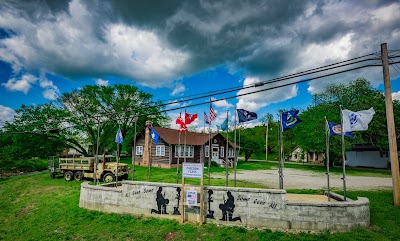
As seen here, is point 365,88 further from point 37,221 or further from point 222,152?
point 37,221

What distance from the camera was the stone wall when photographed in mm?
9109

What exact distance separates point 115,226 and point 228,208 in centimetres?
535

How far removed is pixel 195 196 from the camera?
418 inches

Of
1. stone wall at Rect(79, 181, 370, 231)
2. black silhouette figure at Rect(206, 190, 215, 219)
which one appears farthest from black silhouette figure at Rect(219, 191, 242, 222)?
black silhouette figure at Rect(206, 190, 215, 219)

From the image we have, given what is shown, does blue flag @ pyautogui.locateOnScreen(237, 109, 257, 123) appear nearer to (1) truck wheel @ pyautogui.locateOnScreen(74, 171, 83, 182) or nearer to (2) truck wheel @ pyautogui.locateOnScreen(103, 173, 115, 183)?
(2) truck wheel @ pyautogui.locateOnScreen(103, 173, 115, 183)

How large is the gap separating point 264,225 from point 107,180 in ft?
46.2

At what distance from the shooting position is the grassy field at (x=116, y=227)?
8.80 meters

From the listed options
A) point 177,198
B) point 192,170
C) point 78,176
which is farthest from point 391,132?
point 78,176

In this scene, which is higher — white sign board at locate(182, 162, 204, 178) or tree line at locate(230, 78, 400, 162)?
tree line at locate(230, 78, 400, 162)

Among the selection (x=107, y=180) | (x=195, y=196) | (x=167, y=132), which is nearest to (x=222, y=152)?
(x=167, y=132)

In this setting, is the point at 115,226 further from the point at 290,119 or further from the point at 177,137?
the point at 177,137

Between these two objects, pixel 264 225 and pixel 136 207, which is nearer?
pixel 264 225

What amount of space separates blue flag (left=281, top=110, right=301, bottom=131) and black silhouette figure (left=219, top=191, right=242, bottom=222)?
4501 millimetres

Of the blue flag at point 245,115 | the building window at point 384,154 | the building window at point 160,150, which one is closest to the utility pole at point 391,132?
the blue flag at point 245,115
